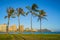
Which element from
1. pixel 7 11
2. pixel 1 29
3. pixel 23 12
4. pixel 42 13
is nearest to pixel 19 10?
pixel 23 12

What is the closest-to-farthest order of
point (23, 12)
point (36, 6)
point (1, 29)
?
point (36, 6), point (23, 12), point (1, 29)

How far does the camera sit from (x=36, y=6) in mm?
37875

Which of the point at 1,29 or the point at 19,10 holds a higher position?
the point at 19,10

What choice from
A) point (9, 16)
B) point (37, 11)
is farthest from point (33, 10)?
point (9, 16)

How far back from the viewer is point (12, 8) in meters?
38.7

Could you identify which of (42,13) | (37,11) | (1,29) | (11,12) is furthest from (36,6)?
(1,29)

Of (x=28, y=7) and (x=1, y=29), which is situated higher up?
(x=28, y=7)

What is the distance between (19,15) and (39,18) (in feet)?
18.3

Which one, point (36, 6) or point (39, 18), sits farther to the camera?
point (39, 18)

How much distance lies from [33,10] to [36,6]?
4.64 ft

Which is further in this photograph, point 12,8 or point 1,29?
point 1,29

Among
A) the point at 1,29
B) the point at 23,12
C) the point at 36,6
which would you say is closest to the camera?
the point at 36,6

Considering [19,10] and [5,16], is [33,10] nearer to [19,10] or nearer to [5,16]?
[19,10]

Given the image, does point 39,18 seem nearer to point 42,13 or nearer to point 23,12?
point 42,13
